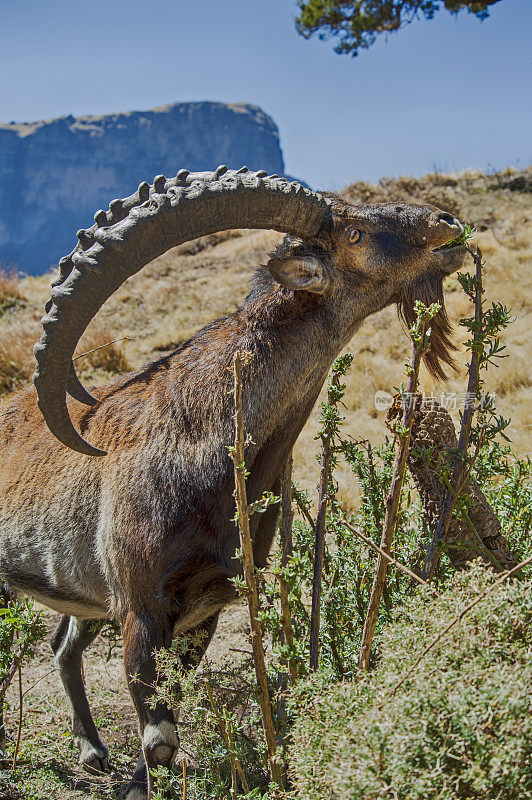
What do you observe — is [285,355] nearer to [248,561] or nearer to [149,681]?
[248,561]

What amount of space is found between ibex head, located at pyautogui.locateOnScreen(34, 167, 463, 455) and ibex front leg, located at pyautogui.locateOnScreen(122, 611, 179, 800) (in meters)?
0.81

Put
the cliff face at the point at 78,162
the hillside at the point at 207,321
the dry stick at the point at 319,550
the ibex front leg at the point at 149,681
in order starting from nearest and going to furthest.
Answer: the dry stick at the point at 319,550 → the ibex front leg at the point at 149,681 → the hillside at the point at 207,321 → the cliff face at the point at 78,162

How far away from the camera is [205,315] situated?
14117mm

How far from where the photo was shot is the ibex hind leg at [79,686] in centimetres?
441

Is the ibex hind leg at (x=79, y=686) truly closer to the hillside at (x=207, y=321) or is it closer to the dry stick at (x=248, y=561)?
the hillside at (x=207, y=321)

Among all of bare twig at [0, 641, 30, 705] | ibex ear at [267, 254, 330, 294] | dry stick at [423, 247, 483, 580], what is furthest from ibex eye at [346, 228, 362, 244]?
bare twig at [0, 641, 30, 705]

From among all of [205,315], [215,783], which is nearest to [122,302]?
[205,315]

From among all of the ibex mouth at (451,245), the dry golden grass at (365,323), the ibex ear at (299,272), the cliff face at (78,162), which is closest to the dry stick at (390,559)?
the ibex ear at (299,272)

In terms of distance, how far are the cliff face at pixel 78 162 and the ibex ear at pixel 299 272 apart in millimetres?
112424

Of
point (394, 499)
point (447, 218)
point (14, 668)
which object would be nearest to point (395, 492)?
point (394, 499)

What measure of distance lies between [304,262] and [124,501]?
1.41 m

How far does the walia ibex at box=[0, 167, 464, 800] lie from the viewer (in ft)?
9.97

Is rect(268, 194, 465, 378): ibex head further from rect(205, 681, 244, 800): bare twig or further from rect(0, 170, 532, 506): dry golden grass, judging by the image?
rect(205, 681, 244, 800): bare twig

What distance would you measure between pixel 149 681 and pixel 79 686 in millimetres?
1783
